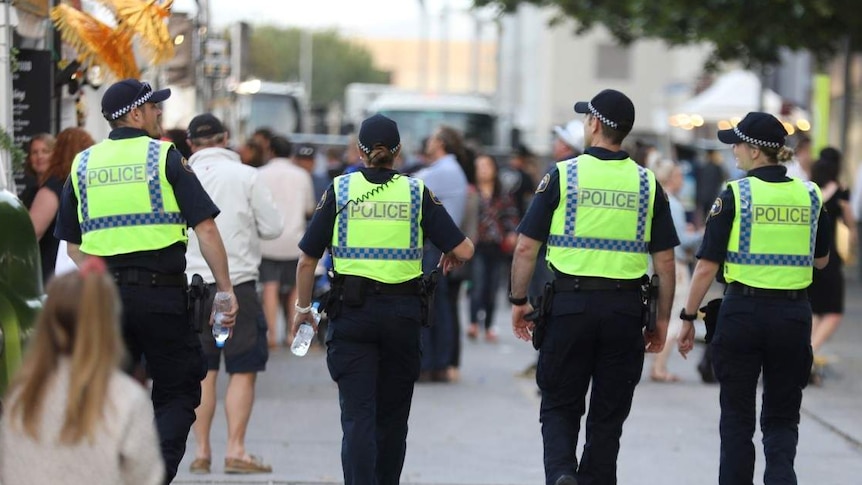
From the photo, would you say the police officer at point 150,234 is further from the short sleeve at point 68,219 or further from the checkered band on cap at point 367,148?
the checkered band on cap at point 367,148

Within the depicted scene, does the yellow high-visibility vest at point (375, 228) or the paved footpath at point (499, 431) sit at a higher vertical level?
the yellow high-visibility vest at point (375, 228)

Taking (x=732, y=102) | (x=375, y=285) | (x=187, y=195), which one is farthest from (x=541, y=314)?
(x=732, y=102)

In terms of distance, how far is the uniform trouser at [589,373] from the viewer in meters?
6.69

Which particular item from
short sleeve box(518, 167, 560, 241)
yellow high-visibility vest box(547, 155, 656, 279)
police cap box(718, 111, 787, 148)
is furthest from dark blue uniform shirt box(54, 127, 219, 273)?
police cap box(718, 111, 787, 148)

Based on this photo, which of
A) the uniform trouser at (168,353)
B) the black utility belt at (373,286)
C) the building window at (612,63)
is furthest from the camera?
the building window at (612,63)

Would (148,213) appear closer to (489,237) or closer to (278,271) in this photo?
(278,271)

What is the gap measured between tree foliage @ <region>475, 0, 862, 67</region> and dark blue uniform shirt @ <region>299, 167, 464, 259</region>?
13.8 m

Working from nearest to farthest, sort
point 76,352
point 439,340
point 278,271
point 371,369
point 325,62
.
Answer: point 76,352 → point 371,369 → point 439,340 → point 278,271 → point 325,62

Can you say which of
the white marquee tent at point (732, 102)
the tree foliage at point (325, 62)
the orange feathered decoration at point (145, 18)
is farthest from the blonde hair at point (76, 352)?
the tree foliage at point (325, 62)

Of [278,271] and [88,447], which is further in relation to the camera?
[278,271]

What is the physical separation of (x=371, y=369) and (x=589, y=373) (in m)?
0.93

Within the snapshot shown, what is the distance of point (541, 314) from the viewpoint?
6.79 metres

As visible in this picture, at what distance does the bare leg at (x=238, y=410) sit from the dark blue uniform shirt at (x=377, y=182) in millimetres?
1720

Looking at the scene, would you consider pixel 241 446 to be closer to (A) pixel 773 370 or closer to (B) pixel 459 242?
(B) pixel 459 242
